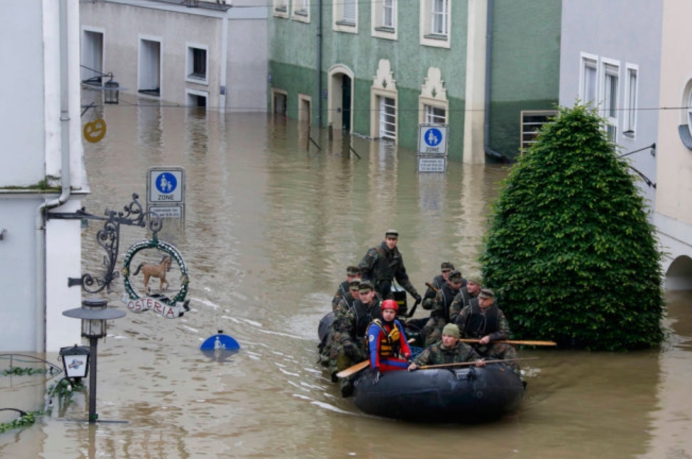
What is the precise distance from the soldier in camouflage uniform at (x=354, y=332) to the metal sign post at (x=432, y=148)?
10.4m

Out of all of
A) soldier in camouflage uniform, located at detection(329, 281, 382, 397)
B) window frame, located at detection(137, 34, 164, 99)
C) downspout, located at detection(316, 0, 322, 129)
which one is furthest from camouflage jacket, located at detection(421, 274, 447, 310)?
window frame, located at detection(137, 34, 164, 99)

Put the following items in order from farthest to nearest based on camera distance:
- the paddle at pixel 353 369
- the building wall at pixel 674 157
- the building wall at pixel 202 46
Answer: the building wall at pixel 202 46, the building wall at pixel 674 157, the paddle at pixel 353 369

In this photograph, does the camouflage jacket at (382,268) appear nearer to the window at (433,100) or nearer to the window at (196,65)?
the window at (433,100)

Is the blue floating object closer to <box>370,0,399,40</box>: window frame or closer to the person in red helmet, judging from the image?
the person in red helmet

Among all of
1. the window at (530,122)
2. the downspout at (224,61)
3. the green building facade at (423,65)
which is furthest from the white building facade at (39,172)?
the downspout at (224,61)

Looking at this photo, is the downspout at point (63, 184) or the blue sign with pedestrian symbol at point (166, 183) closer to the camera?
the downspout at point (63, 184)

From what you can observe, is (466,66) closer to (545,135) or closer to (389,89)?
(389,89)

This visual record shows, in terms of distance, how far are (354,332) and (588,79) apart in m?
12.1

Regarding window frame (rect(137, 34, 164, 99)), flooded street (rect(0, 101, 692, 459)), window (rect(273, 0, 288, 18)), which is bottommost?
flooded street (rect(0, 101, 692, 459))

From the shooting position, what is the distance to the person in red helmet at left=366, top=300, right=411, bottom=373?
16.0 metres

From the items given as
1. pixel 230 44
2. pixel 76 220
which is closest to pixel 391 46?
pixel 230 44

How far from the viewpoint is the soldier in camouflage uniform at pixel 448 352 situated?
15.6m

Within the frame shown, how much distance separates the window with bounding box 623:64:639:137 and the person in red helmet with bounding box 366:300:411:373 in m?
10.2

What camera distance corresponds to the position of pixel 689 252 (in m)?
21.0
